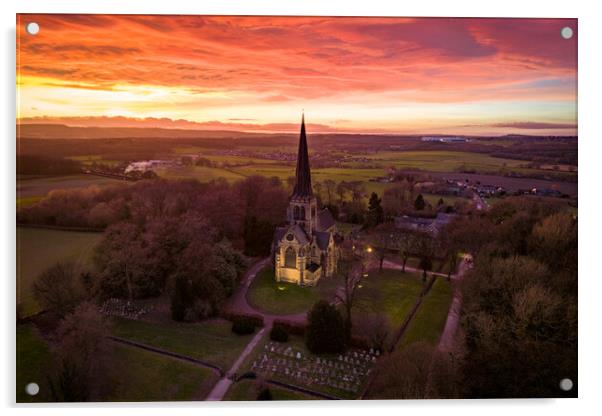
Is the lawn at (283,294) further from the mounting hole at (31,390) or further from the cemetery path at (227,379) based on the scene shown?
the mounting hole at (31,390)

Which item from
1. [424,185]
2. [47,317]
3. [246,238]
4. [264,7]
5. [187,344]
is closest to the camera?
[264,7]

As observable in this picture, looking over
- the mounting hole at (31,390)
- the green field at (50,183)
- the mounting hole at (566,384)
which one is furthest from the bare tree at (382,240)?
the mounting hole at (31,390)

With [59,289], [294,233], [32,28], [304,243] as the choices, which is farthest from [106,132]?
[304,243]

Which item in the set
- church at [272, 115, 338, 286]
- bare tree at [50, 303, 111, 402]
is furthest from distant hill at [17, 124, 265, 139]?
bare tree at [50, 303, 111, 402]

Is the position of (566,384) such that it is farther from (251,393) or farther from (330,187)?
(330,187)

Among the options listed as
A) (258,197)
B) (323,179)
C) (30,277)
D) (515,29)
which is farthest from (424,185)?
(30,277)

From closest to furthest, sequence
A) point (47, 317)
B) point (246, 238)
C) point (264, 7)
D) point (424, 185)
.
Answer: point (264, 7)
point (47, 317)
point (424, 185)
point (246, 238)

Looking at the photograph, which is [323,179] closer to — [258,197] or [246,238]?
[258,197]
